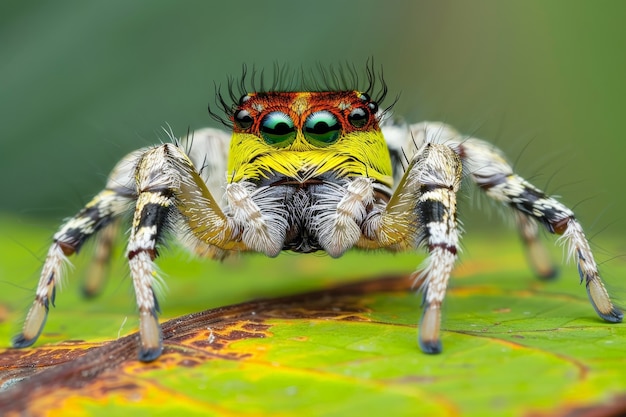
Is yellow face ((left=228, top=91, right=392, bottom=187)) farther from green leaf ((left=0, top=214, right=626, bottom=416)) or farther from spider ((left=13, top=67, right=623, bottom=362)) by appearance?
green leaf ((left=0, top=214, right=626, bottom=416))

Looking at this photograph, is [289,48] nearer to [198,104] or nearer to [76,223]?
[198,104]

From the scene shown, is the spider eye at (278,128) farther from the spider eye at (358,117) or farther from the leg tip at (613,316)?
the leg tip at (613,316)

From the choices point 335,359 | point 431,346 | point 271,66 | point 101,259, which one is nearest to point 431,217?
point 431,346

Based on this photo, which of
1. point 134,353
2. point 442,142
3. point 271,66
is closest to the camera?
point 134,353

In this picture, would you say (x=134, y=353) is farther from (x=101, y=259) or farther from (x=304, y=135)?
(x=101, y=259)

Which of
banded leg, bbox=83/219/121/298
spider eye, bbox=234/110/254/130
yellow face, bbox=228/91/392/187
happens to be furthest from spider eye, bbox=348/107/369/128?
banded leg, bbox=83/219/121/298

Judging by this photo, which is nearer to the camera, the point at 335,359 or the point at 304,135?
the point at 335,359
